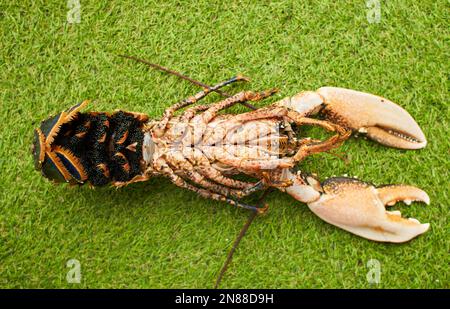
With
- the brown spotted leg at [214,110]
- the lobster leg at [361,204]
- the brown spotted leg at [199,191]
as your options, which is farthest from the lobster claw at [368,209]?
the brown spotted leg at [214,110]

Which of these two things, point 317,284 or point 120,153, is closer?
point 120,153

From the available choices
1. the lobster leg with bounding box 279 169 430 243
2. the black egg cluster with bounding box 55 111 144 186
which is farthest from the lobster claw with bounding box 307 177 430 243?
the black egg cluster with bounding box 55 111 144 186

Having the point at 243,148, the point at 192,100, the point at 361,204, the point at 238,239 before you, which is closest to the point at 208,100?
the point at 192,100

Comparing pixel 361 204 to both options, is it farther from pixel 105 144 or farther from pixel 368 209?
pixel 105 144

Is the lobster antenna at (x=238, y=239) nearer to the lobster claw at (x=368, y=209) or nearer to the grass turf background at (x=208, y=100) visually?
the grass turf background at (x=208, y=100)
